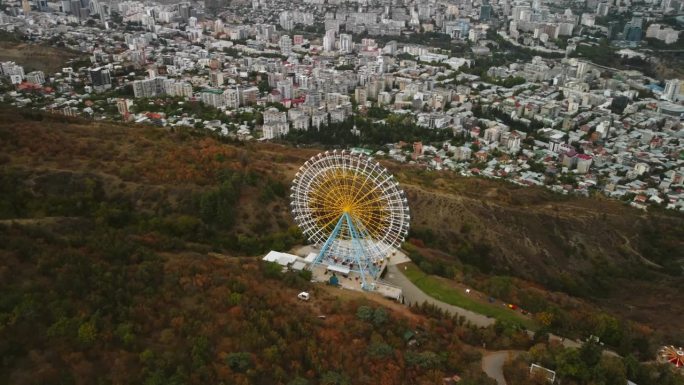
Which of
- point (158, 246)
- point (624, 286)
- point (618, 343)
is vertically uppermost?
point (158, 246)

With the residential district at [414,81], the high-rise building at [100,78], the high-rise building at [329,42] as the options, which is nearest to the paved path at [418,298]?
the residential district at [414,81]

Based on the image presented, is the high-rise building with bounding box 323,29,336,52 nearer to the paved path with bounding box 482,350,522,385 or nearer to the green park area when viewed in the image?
the green park area

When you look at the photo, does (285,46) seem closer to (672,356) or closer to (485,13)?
(485,13)

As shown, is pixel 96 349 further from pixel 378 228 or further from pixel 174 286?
pixel 378 228

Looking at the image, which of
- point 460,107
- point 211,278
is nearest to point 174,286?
point 211,278

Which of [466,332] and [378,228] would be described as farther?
[378,228]

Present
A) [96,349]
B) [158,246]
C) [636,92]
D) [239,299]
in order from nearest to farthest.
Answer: [96,349], [239,299], [158,246], [636,92]

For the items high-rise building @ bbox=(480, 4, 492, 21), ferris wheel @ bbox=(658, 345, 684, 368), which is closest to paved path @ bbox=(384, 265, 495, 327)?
ferris wheel @ bbox=(658, 345, 684, 368)
